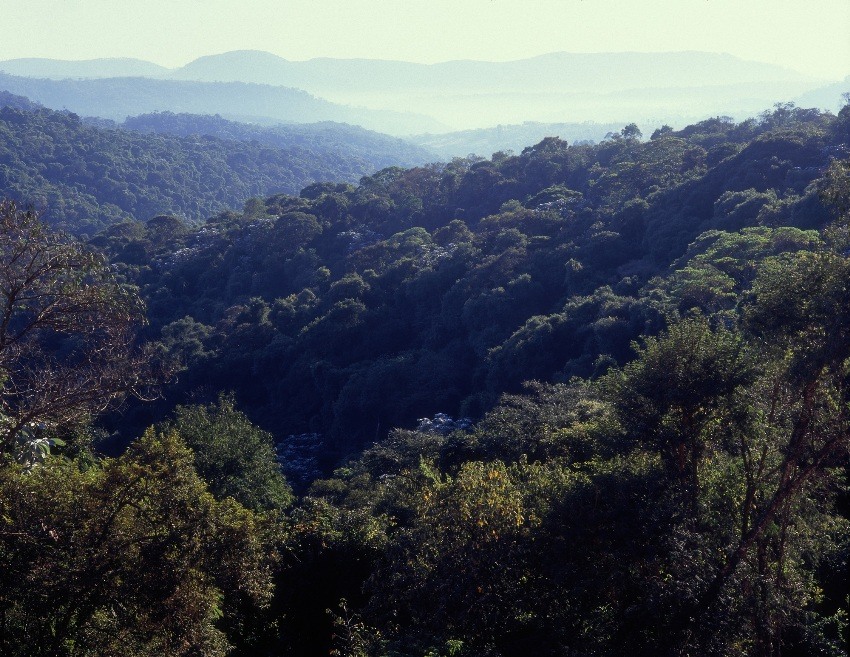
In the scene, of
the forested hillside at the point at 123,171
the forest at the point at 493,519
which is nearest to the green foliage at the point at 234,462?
the forest at the point at 493,519

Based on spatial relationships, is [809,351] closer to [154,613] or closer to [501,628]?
[501,628]

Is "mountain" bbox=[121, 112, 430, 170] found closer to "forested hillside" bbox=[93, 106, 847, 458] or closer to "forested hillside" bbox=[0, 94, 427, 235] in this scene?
"forested hillside" bbox=[0, 94, 427, 235]

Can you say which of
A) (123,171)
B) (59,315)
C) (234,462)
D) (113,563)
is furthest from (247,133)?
(113,563)

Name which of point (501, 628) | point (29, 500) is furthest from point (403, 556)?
point (29, 500)

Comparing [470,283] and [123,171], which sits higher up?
[123,171]

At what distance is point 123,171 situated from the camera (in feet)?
295

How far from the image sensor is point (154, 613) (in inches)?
227

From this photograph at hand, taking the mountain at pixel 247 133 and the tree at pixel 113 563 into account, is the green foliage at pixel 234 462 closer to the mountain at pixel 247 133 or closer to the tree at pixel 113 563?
the tree at pixel 113 563

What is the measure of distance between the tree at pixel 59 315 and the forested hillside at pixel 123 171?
62.4 metres

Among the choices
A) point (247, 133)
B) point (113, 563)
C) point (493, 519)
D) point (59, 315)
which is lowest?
point (493, 519)

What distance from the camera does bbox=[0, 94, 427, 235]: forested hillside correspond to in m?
76.4

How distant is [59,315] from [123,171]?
306ft

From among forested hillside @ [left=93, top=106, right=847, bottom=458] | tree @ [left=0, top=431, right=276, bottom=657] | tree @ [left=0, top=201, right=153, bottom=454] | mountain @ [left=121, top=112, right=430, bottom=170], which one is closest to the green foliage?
tree @ [left=0, top=201, right=153, bottom=454]

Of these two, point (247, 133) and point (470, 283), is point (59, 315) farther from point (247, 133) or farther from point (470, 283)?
point (247, 133)
